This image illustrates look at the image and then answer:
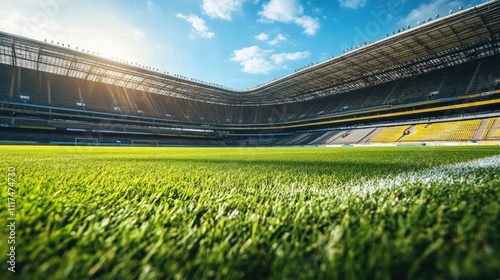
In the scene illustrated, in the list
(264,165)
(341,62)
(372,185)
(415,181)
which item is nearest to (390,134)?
(341,62)

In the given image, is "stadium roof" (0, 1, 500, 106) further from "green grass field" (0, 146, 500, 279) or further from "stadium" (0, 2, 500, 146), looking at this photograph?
"green grass field" (0, 146, 500, 279)

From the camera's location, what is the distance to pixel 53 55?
3186 cm

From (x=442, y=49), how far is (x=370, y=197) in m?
41.1

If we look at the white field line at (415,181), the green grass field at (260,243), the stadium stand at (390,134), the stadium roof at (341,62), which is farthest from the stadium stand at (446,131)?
the green grass field at (260,243)

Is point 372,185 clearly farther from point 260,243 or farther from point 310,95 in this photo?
point 310,95

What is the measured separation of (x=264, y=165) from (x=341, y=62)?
35.8 meters

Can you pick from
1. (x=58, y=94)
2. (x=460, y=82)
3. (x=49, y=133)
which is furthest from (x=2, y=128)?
(x=460, y=82)

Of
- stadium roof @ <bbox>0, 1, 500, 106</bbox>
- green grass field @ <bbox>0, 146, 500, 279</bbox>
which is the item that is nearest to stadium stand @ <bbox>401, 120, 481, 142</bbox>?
stadium roof @ <bbox>0, 1, 500, 106</bbox>

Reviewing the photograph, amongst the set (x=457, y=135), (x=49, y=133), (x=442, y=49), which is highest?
(x=442, y=49)

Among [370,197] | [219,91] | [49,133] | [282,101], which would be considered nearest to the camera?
[370,197]

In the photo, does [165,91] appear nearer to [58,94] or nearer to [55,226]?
[58,94]

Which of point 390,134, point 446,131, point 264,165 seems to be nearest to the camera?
point 264,165

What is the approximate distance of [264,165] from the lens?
4.71m

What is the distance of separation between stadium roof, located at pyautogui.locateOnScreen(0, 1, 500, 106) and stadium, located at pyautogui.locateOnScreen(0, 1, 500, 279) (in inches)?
11.9
